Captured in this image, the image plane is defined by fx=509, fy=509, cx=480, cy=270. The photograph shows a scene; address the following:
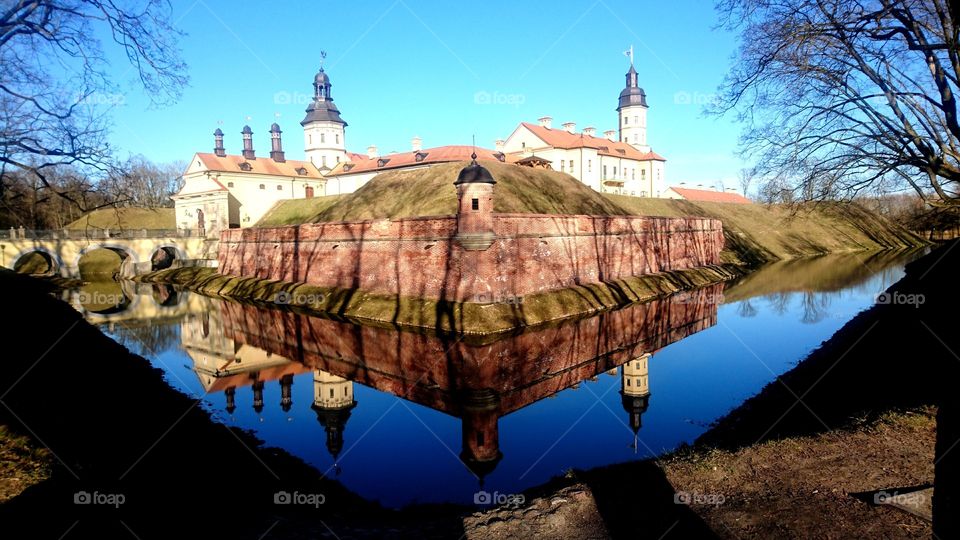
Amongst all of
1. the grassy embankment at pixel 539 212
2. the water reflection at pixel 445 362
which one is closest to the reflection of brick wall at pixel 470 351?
the water reflection at pixel 445 362

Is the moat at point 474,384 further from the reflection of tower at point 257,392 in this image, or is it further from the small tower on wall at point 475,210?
the small tower on wall at point 475,210

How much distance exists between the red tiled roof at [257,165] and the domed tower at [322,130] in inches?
433

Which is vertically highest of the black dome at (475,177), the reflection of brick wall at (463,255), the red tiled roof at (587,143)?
the red tiled roof at (587,143)

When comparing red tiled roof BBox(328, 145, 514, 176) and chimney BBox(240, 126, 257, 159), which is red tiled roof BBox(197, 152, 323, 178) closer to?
red tiled roof BBox(328, 145, 514, 176)

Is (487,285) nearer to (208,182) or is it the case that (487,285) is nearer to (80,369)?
(80,369)

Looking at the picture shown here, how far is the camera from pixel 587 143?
2292 inches


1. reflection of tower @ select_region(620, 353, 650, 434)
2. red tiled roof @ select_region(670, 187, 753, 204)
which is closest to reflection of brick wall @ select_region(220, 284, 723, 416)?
reflection of tower @ select_region(620, 353, 650, 434)

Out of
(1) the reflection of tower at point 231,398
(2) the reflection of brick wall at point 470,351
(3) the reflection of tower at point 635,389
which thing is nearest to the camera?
(3) the reflection of tower at point 635,389

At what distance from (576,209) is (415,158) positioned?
2317cm

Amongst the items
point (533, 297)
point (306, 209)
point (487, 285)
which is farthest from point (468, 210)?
point (306, 209)

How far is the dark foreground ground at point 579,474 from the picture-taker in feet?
15.1

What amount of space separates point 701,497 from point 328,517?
4374mm

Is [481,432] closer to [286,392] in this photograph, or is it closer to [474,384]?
[474,384]

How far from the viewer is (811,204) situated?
10.8 m
